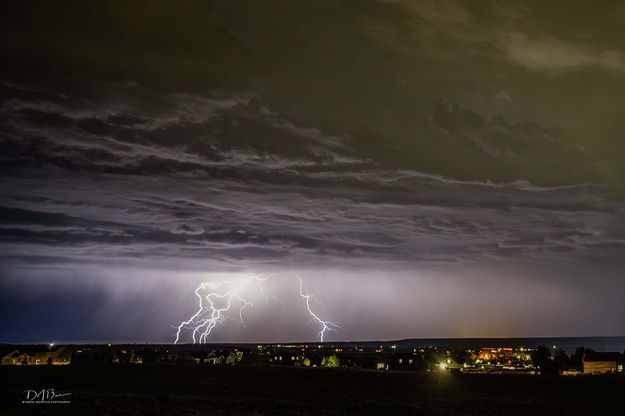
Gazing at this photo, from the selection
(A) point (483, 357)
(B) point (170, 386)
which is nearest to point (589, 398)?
(B) point (170, 386)

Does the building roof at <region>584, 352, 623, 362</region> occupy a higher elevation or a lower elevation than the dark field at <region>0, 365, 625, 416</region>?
higher

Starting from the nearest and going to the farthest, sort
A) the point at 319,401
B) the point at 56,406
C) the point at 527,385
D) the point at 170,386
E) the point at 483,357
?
the point at 56,406 → the point at 319,401 → the point at 170,386 → the point at 527,385 → the point at 483,357

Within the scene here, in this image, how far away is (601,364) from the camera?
8456cm

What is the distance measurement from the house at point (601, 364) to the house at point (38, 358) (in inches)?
2966

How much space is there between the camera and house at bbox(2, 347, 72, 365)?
8712cm

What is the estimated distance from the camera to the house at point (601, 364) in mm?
83188

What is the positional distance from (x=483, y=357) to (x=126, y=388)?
10941cm

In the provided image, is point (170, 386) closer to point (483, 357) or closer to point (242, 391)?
point (242, 391)

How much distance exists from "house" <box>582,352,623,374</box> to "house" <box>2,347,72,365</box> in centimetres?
7534

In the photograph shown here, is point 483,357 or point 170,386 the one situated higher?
point 483,357

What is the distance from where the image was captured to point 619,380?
59938mm
